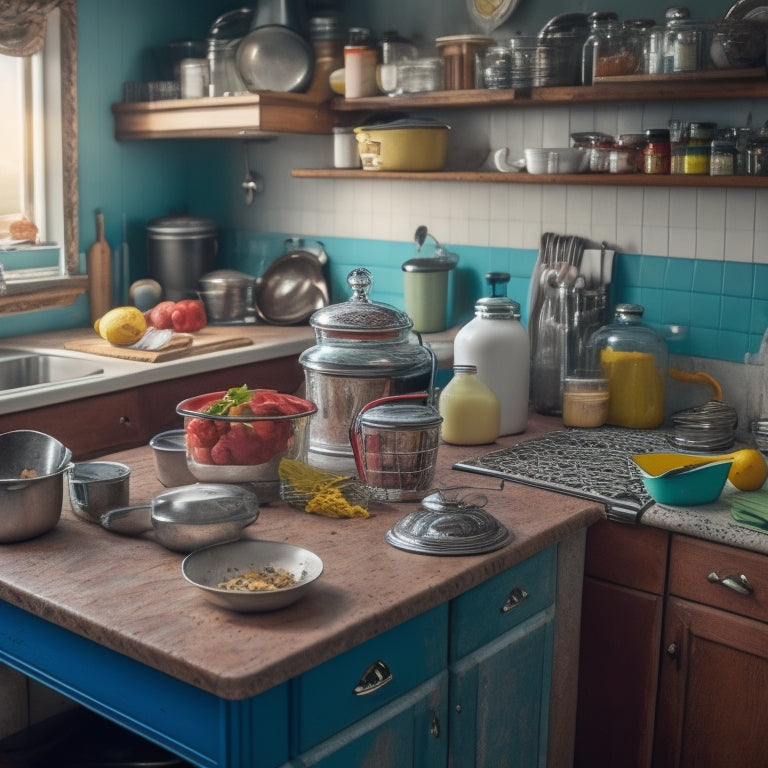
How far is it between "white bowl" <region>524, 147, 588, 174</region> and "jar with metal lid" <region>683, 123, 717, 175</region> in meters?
0.35

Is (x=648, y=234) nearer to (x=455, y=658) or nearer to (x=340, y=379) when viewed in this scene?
(x=340, y=379)

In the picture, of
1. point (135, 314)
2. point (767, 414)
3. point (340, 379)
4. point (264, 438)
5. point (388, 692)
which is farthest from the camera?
point (135, 314)

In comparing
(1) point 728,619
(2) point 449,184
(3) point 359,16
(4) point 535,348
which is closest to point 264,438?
(1) point 728,619

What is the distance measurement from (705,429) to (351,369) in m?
0.98

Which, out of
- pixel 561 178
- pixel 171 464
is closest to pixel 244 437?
pixel 171 464

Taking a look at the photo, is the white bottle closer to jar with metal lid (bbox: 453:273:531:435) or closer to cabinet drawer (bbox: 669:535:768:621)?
jar with metal lid (bbox: 453:273:531:435)

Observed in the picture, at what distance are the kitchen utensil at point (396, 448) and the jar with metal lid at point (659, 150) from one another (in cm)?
124

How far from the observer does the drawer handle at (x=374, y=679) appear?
184 centimetres

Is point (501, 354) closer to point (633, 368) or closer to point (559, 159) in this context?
point (633, 368)

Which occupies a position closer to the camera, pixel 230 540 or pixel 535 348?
pixel 230 540

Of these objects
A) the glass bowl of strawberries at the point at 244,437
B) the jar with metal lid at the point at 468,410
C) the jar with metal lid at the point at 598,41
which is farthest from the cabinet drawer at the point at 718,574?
the jar with metal lid at the point at 598,41

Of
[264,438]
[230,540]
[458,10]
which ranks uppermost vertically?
[458,10]

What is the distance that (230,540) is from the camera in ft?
6.60

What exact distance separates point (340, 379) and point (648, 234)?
1.34m
